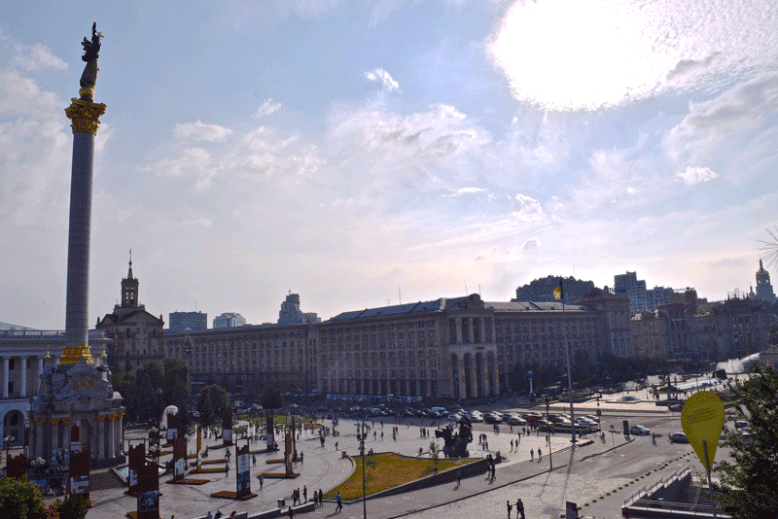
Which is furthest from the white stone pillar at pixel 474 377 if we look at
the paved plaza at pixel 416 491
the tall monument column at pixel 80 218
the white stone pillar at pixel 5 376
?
the white stone pillar at pixel 5 376

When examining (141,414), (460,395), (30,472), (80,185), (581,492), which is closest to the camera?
(581,492)

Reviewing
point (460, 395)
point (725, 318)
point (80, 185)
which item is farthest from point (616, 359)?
point (80, 185)

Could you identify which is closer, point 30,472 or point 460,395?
point 30,472

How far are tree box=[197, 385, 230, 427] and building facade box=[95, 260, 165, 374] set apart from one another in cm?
3588

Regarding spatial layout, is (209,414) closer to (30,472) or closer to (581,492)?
(30,472)

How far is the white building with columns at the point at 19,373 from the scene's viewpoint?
81188 mm

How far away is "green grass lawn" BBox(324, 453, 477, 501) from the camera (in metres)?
49.2

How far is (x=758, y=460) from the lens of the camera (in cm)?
2245

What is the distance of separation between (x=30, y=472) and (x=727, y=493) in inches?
2326

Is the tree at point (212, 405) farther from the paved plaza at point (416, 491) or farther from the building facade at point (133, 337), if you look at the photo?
the building facade at point (133, 337)

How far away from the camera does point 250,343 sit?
167625mm

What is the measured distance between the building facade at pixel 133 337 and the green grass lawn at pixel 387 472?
8130cm

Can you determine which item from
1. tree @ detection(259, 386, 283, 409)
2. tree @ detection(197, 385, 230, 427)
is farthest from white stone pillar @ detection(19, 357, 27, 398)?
tree @ detection(259, 386, 283, 409)

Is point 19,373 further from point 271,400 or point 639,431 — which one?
point 639,431
